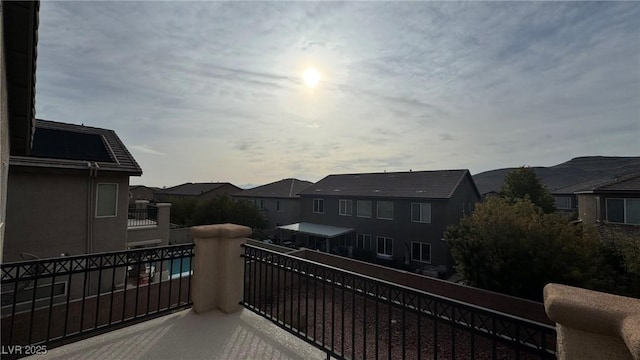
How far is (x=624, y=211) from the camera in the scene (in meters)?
13.6

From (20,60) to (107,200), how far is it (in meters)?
8.97

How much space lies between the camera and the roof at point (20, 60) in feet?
9.34

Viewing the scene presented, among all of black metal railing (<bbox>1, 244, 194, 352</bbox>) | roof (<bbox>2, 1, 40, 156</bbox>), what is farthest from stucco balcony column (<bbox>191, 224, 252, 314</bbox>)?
roof (<bbox>2, 1, 40, 156</bbox>)

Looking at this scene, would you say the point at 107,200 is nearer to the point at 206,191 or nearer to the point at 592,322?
the point at 592,322

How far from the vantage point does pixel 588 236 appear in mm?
10594

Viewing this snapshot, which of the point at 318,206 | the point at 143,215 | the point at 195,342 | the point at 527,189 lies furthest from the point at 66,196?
the point at 527,189

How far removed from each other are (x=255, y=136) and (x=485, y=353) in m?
11.9

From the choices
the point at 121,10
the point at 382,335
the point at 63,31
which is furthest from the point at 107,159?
the point at 382,335

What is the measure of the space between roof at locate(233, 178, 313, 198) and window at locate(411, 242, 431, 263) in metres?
13.9

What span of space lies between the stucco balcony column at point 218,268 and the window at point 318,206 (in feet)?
67.8

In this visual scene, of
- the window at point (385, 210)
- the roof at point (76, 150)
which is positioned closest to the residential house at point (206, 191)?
the window at point (385, 210)

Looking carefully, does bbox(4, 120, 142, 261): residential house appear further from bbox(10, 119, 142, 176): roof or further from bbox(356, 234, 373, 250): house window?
bbox(356, 234, 373, 250): house window

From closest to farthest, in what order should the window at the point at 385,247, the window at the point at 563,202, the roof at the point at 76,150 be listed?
1. the roof at the point at 76,150
2. the window at the point at 385,247
3. the window at the point at 563,202

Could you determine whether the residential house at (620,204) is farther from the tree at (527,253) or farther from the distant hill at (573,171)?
the distant hill at (573,171)
